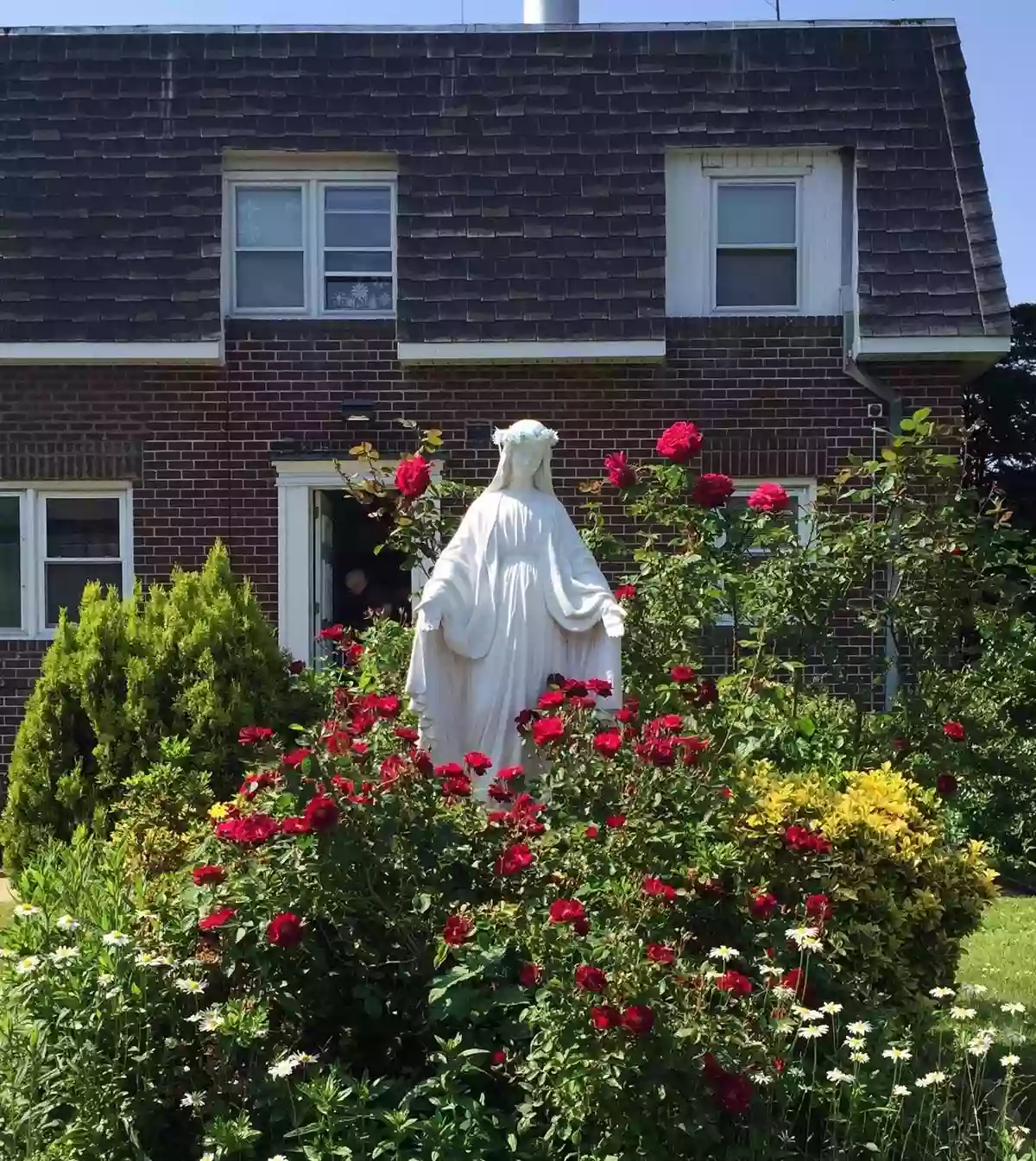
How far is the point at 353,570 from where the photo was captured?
12.1m

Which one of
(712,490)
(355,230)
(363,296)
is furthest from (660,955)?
(355,230)

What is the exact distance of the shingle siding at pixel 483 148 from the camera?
10438mm

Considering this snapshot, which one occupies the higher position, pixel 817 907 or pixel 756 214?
pixel 756 214

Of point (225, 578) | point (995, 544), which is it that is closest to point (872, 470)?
point (995, 544)

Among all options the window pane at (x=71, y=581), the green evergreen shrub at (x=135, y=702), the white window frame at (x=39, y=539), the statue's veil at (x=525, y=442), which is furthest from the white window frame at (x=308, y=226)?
the statue's veil at (x=525, y=442)

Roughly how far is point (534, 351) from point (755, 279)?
82.2 inches

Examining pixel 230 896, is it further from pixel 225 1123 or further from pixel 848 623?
pixel 848 623

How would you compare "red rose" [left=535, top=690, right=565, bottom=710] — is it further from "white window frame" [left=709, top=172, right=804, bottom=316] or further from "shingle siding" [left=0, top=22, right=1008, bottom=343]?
"white window frame" [left=709, top=172, right=804, bottom=316]

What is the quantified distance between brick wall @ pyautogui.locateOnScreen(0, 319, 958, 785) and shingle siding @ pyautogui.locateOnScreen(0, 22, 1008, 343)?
0.41m

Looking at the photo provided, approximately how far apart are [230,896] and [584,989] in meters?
1.08

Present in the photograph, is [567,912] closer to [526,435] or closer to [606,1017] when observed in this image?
[606,1017]

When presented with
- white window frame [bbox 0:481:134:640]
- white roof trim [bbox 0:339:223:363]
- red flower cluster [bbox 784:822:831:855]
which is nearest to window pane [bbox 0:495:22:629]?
white window frame [bbox 0:481:134:640]

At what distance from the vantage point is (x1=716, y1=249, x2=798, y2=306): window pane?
432 inches

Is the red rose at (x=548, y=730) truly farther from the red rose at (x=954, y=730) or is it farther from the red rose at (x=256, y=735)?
the red rose at (x=954, y=730)
